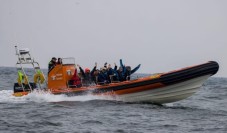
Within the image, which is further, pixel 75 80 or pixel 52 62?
pixel 52 62

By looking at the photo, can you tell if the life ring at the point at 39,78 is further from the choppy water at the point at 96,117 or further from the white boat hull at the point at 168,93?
the white boat hull at the point at 168,93

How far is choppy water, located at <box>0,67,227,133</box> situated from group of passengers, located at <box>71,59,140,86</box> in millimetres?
1033

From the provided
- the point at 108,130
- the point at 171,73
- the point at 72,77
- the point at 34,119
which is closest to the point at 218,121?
the point at 171,73

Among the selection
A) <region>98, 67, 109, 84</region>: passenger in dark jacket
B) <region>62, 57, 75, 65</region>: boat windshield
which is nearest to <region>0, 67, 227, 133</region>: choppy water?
<region>98, 67, 109, 84</region>: passenger in dark jacket

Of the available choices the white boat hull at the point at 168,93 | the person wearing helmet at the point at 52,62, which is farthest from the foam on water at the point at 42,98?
the person wearing helmet at the point at 52,62

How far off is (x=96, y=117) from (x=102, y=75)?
4.81m

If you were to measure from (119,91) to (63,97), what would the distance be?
2.41m

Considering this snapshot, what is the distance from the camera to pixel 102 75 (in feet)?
61.5

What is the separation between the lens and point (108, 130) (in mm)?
12062

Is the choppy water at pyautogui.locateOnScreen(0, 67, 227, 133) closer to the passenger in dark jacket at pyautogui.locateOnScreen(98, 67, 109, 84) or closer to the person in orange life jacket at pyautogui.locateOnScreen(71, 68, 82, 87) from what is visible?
the person in orange life jacket at pyautogui.locateOnScreen(71, 68, 82, 87)

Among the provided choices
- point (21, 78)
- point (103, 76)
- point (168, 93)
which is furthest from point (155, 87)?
point (21, 78)

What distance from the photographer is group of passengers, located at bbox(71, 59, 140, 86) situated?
1864cm

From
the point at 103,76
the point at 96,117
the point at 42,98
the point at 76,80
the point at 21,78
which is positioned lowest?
the point at 96,117

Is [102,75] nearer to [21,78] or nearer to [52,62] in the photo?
[52,62]
